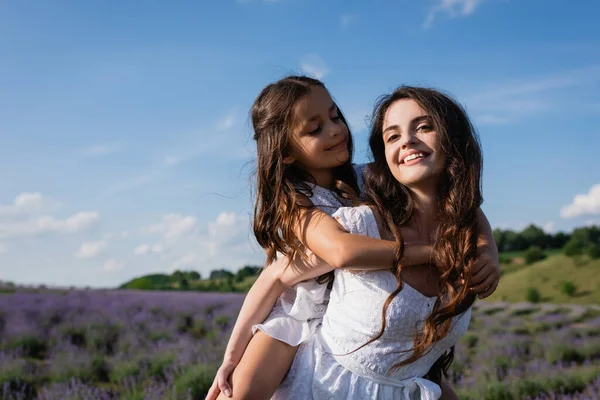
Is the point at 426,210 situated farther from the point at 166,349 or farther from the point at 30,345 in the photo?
the point at 30,345

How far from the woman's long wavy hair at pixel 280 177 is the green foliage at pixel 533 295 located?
15816 millimetres

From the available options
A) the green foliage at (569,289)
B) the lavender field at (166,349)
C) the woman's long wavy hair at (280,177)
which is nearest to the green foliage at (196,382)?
the lavender field at (166,349)

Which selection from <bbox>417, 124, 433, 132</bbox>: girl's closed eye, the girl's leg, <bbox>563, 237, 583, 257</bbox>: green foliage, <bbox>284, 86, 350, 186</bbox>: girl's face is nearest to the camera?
the girl's leg

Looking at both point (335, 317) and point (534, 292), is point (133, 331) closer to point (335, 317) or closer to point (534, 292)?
point (335, 317)

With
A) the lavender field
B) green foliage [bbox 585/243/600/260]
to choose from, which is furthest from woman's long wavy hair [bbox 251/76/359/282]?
green foliage [bbox 585/243/600/260]

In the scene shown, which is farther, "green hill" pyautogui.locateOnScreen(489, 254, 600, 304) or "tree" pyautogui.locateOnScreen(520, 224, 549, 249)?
"tree" pyautogui.locateOnScreen(520, 224, 549, 249)

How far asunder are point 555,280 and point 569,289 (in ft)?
2.23

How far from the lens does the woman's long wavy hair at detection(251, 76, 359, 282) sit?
222 centimetres

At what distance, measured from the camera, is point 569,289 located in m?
16.7

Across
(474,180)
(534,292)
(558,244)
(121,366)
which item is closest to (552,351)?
(121,366)

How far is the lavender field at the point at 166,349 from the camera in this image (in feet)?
17.4

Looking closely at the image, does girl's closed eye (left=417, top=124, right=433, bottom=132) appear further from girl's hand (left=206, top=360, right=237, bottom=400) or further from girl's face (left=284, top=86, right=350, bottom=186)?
girl's hand (left=206, top=360, right=237, bottom=400)

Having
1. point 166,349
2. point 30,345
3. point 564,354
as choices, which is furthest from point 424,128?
point 30,345

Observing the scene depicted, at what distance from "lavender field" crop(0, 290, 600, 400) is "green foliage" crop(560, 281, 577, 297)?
4.57 metres
